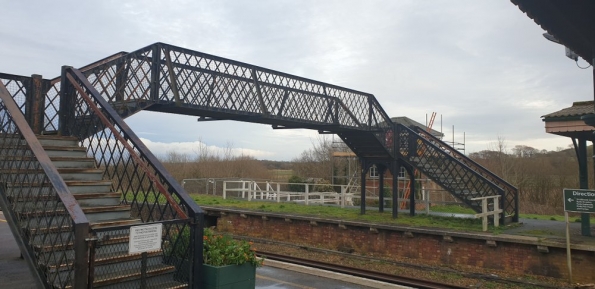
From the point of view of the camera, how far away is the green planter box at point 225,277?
18.6ft

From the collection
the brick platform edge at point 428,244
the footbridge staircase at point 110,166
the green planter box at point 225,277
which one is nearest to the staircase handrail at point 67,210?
the footbridge staircase at point 110,166

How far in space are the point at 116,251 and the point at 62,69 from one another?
4064 millimetres

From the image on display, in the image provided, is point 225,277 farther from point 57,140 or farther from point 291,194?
point 291,194

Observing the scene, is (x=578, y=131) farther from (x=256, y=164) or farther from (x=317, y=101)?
(x=256, y=164)

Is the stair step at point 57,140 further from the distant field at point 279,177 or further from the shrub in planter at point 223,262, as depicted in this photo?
the distant field at point 279,177

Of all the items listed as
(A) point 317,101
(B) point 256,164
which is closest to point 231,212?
(A) point 317,101

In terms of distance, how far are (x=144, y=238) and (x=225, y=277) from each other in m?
1.24

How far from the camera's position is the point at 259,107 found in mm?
13305

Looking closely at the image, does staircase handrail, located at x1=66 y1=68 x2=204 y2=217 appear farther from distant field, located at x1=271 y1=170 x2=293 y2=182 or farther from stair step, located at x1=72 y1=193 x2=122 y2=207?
distant field, located at x1=271 y1=170 x2=293 y2=182

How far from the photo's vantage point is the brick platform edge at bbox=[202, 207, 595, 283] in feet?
37.8

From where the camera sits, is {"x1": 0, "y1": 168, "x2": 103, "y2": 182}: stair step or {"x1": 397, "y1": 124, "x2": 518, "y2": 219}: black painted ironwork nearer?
{"x1": 0, "y1": 168, "x2": 103, "y2": 182}: stair step

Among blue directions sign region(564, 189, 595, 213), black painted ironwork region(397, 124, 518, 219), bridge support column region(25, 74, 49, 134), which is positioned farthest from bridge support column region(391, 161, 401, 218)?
bridge support column region(25, 74, 49, 134)

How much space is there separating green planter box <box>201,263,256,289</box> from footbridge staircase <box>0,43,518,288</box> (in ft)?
0.51

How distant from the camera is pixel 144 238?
16.8 ft
